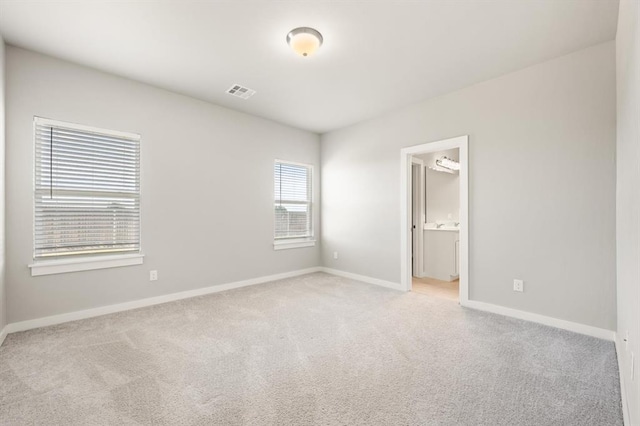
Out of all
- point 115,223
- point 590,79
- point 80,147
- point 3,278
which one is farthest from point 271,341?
point 590,79

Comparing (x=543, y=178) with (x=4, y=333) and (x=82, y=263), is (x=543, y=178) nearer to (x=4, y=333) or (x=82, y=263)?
(x=82, y=263)

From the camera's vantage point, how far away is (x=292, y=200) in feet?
17.2

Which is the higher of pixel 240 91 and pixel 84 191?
pixel 240 91

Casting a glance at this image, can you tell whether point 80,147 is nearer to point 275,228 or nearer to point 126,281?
point 126,281

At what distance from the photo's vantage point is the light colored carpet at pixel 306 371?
65.7 inches

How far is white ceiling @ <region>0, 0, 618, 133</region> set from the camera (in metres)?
2.22

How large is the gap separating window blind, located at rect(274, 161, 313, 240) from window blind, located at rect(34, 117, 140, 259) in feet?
7.01

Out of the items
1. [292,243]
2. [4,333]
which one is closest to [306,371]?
[4,333]

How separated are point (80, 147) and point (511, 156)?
4739mm

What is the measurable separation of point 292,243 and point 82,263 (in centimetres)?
290

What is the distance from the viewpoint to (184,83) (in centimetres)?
352

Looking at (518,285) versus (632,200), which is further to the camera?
(518,285)

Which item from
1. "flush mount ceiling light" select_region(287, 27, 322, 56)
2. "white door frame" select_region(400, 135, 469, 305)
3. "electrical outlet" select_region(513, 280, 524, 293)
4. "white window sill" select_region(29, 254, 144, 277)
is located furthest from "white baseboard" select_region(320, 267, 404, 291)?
"flush mount ceiling light" select_region(287, 27, 322, 56)

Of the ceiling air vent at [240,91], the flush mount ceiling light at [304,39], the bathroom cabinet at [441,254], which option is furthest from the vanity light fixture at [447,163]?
the flush mount ceiling light at [304,39]
